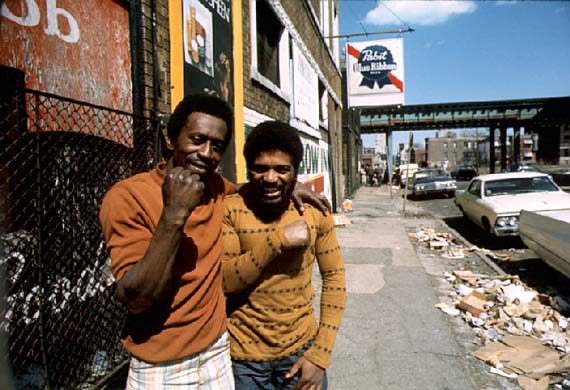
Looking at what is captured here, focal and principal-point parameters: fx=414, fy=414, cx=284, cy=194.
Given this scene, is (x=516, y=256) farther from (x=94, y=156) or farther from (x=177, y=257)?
(x=177, y=257)

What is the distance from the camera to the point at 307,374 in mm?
1814

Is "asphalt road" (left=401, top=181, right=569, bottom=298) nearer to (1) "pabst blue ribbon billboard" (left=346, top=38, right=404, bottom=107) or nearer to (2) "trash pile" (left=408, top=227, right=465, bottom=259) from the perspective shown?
(2) "trash pile" (left=408, top=227, right=465, bottom=259)

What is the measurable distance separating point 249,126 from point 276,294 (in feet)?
14.7

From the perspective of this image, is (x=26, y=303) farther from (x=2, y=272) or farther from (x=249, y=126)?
(x=249, y=126)

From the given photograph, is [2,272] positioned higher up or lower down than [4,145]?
lower down

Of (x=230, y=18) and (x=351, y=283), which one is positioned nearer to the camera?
(x=230, y=18)

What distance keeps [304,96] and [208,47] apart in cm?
577

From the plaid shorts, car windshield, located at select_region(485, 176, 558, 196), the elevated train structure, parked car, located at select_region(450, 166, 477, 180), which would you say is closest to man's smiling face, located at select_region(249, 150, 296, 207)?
the plaid shorts

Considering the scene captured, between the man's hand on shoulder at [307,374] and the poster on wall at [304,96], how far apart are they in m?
7.22

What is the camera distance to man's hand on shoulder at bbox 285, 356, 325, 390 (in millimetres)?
1816

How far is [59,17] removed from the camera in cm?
256

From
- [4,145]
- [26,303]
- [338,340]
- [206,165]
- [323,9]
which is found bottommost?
[338,340]

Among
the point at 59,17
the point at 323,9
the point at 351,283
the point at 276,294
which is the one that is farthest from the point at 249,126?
the point at 323,9

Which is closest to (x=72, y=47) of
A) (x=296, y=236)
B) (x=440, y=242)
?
(x=296, y=236)
